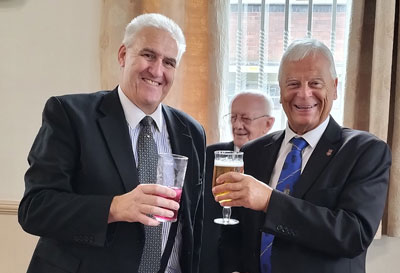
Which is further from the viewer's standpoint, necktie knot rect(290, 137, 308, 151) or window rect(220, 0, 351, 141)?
window rect(220, 0, 351, 141)

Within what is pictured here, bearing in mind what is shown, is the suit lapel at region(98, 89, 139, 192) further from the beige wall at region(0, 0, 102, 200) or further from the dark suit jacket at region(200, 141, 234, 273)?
the beige wall at region(0, 0, 102, 200)

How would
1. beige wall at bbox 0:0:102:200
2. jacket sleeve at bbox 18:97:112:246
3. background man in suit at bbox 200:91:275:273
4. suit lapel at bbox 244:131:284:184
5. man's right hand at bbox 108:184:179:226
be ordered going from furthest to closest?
1. beige wall at bbox 0:0:102:200
2. background man in suit at bbox 200:91:275:273
3. suit lapel at bbox 244:131:284:184
4. jacket sleeve at bbox 18:97:112:246
5. man's right hand at bbox 108:184:179:226

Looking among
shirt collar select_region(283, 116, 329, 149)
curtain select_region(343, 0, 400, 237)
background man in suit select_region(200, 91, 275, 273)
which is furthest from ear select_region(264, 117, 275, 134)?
shirt collar select_region(283, 116, 329, 149)

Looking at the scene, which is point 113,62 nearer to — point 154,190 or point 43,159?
point 43,159

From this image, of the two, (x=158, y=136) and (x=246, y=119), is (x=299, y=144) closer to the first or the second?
(x=158, y=136)

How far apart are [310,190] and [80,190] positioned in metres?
→ 0.79

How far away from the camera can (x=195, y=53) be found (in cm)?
261

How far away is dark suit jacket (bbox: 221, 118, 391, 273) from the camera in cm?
141

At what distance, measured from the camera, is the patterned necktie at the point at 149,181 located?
1.51m

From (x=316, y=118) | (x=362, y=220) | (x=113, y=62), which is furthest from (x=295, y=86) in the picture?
(x=113, y=62)

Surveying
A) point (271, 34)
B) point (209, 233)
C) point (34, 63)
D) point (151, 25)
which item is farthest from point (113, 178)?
point (271, 34)

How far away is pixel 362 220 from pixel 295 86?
1.79 ft

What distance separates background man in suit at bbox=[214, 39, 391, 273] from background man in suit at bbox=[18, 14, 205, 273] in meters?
0.24

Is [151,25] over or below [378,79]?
over
